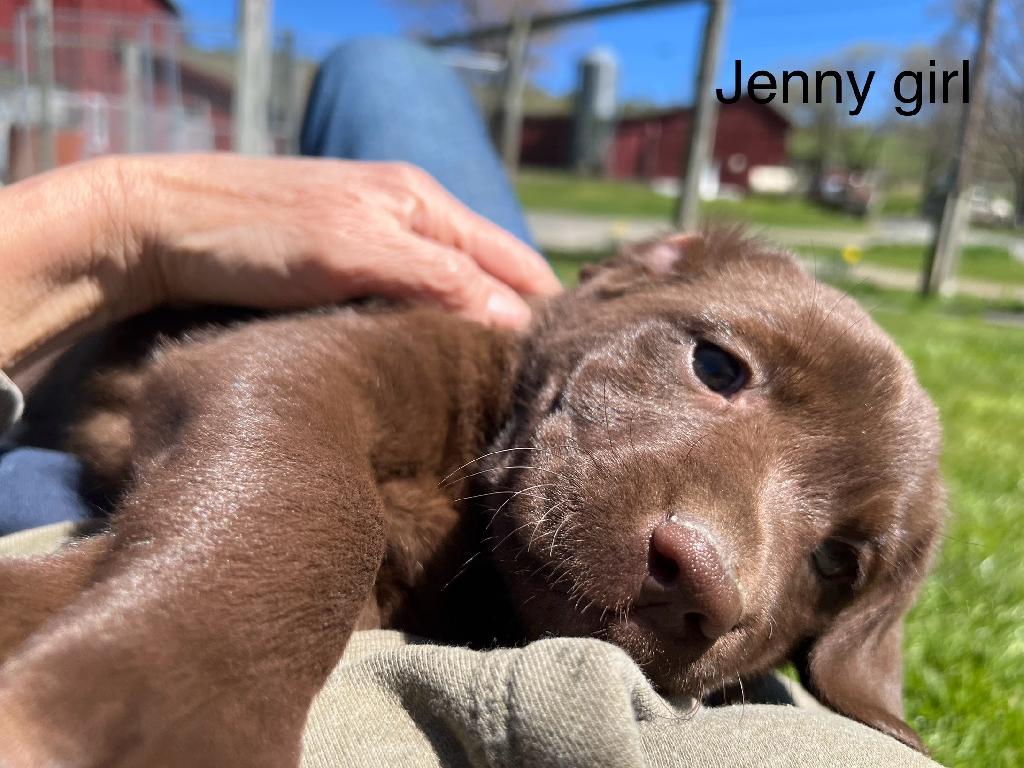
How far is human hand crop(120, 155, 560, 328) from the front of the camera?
7.21 feet

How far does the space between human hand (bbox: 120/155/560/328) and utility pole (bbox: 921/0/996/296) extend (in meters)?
8.37

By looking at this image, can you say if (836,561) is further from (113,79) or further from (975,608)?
(113,79)

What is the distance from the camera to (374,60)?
150 inches

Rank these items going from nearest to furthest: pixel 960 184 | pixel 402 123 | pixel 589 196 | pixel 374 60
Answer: pixel 402 123
pixel 374 60
pixel 960 184
pixel 589 196

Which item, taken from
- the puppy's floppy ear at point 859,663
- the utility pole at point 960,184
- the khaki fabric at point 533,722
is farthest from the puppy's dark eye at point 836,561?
the utility pole at point 960,184

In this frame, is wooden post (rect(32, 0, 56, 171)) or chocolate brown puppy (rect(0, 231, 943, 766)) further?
wooden post (rect(32, 0, 56, 171))

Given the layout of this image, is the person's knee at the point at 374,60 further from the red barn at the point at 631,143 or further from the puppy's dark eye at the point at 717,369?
the red barn at the point at 631,143

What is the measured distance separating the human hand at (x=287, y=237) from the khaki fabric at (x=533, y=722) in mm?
1023

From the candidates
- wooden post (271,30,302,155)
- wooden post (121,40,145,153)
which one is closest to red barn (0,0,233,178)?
wooden post (121,40,145,153)

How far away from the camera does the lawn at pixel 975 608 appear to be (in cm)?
225

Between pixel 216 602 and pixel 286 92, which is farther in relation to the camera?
pixel 286 92

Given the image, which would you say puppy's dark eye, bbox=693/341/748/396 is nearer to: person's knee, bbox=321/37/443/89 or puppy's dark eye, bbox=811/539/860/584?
puppy's dark eye, bbox=811/539/860/584

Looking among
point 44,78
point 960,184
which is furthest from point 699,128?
point 44,78

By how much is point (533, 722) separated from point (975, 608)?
87.2 inches
